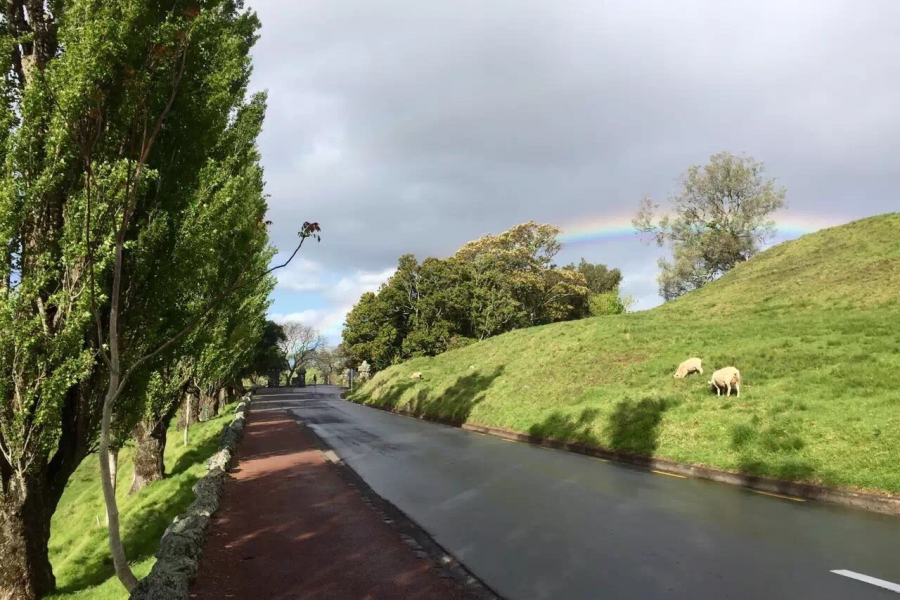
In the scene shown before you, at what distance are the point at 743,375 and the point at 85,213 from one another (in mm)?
18315

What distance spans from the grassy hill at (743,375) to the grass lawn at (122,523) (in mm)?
10729

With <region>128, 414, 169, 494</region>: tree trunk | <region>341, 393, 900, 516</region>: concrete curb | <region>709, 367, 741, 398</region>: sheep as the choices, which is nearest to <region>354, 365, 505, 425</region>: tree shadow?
<region>341, 393, 900, 516</region>: concrete curb

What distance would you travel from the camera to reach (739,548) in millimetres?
6914

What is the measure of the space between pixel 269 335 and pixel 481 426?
45.9 m

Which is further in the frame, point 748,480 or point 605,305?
point 605,305

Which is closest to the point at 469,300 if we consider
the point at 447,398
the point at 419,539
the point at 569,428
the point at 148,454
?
the point at 447,398

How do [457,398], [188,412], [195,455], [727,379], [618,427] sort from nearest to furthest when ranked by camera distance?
[618,427] < [727,379] < [195,455] < [188,412] < [457,398]

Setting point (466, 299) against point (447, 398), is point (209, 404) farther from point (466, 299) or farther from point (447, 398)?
point (466, 299)

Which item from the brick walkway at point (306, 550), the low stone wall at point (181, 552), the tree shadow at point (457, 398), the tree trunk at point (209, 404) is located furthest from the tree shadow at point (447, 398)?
the low stone wall at point (181, 552)

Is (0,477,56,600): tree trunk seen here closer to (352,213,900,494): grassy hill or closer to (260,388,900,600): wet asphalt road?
(260,388,900,600): wet asphalt road

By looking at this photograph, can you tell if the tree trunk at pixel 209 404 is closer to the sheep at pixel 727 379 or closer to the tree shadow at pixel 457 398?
the tree shadow at pixel 457 398

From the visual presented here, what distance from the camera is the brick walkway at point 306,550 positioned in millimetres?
5734

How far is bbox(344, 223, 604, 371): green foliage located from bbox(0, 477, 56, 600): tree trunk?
45.2 metres

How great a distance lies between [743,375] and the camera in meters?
18.4
